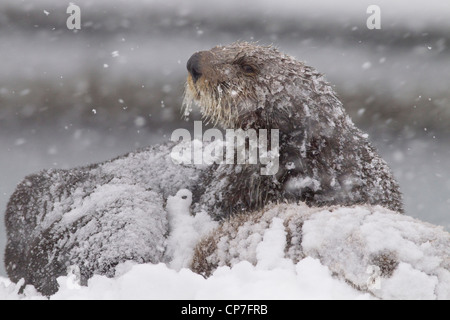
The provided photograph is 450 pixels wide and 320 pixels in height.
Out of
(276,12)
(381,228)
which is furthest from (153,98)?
(381,228)

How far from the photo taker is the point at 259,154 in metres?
2.63

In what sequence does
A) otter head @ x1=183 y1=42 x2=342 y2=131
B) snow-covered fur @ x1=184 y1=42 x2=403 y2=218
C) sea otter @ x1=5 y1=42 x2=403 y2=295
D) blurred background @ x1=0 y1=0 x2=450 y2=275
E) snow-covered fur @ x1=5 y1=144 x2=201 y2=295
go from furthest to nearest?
blurred background @ x1=0 y1=0 x2=450 y2=275
otter head @ x1=183 y1=42 x2=342 y2=131
snow-covered fur @ x1=184 y1=42 x2=403 y2=218
sea otter @ x1=5 y1=42 x2=403 y2=295
snow-covered fur @ x1=5 y1=144 x2=201 y2=295

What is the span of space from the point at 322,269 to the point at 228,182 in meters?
1.34

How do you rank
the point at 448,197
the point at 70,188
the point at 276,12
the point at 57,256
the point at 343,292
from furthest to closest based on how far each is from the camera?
the point at 276,12 → the point at 448,197 → the point at 70,188 → the point at 57,256 → the point at 343,292

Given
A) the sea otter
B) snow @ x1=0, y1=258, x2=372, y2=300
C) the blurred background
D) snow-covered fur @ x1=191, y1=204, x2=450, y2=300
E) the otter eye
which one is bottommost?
snow @ x1=0, y1=258, x2=372, y2=300

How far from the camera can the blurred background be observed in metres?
6.55

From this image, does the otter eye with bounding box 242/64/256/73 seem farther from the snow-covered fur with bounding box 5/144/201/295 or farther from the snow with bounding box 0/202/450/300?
the snow with bounding box 0/202/450/300

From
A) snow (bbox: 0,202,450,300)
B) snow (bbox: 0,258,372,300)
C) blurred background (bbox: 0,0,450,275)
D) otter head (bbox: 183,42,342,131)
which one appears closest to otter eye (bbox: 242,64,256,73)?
otter head (bbox: 183,42,342,131)

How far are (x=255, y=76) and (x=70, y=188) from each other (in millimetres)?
1415

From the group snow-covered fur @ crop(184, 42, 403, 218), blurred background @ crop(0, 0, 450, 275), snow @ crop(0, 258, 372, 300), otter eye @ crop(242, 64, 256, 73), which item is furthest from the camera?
blurred background @ crop(0, 0, 450, 275)

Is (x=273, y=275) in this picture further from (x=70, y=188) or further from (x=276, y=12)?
(x=276, y=12)

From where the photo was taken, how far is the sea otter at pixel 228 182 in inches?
92.7

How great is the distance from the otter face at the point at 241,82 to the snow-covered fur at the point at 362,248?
949 millimetres

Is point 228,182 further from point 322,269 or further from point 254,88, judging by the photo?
point 322,269
